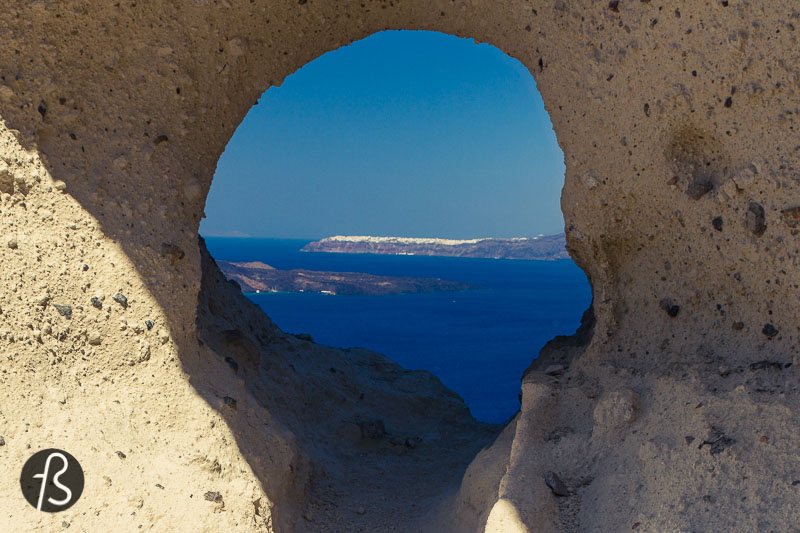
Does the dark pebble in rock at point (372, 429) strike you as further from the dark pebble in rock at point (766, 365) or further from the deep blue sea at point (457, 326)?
the dark pebble in rock at point (766, 365)

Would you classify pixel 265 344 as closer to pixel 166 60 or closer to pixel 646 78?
pixel 166 60

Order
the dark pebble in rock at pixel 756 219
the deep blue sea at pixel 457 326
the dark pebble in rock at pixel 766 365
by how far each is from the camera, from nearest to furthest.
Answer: the dark pebble in rock at pixel 766 365
the dark pebble in rock at pixel 756 219
the deep blue sea at pixel 457 326

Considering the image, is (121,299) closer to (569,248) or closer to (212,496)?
(212,496)

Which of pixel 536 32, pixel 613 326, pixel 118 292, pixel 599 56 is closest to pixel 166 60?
pixel 118 292

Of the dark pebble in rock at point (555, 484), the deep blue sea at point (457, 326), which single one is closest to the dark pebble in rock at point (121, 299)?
the dark pebble in rock at point (555, 484)

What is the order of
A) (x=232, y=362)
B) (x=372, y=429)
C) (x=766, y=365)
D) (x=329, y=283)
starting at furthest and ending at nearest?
(x=329, y=283)
(x=372, y=429)
(x=232, y=362)
(x=766, y=365)

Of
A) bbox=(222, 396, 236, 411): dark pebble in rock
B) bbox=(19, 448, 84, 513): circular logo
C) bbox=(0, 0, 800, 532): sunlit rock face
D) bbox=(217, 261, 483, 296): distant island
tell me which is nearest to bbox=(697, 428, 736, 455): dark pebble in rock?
bbox=(0, 0, 800, 532): sunlit rock face

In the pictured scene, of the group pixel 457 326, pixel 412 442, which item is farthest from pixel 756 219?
pixel 457 326
